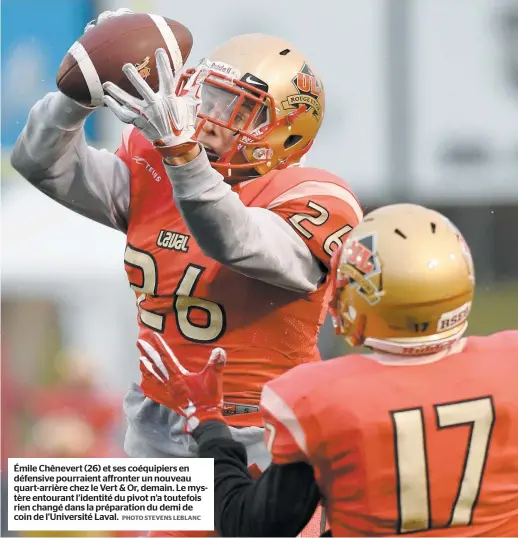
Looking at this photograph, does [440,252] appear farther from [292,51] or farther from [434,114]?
[434,114]

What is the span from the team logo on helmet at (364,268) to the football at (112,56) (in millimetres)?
803

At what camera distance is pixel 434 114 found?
884cm

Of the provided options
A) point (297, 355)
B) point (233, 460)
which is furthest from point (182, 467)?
point (233, 460)

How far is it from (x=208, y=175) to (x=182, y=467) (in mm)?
699

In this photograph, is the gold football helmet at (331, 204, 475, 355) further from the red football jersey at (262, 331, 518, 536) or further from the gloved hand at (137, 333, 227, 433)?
the gloved hand at (137, 333, 227, 433)

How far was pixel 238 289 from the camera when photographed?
2.63m

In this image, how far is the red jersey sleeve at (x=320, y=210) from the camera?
8.41 feet

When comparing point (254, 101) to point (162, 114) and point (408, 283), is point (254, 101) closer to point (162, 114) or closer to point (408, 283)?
point (162, 114)

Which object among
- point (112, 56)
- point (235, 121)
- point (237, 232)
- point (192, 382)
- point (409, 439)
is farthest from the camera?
point (235, 121)

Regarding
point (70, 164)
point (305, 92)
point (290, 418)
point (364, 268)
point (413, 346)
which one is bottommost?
point (290, 418)

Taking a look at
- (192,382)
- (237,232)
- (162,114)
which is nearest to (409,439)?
(192,382)

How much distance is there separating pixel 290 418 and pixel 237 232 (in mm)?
560

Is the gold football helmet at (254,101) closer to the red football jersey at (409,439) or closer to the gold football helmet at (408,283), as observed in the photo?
the gold football helmet at (408,283)

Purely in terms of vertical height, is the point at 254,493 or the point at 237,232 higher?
the point at 237,232
